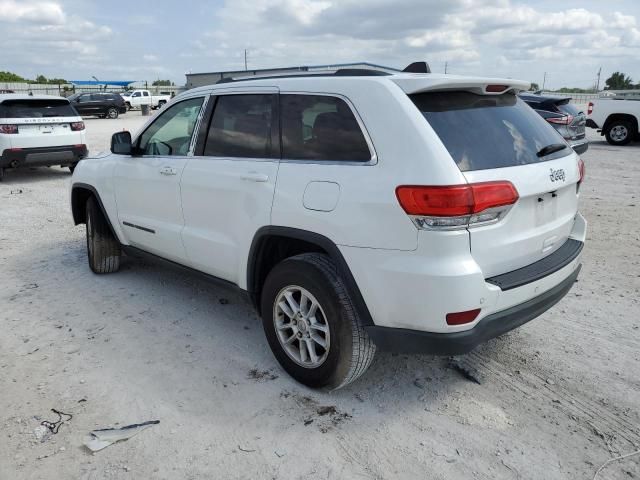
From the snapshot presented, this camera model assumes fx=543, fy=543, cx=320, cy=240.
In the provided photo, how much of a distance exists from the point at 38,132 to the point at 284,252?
8.88 meters

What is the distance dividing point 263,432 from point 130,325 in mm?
1796

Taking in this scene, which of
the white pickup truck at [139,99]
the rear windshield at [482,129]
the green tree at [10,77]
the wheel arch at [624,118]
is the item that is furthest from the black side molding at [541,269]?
the green tree at [10,77]

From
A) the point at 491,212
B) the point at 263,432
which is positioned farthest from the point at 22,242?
the point at 491,212

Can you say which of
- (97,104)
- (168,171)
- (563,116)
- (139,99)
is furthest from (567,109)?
(139,99)

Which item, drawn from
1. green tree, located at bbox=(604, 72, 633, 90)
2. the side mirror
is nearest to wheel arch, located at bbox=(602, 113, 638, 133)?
the side mirror

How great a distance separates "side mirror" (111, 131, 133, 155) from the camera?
14.8ft

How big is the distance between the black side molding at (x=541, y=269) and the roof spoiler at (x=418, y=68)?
1374 millimetres

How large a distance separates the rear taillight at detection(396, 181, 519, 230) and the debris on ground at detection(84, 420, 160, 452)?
5.97ft

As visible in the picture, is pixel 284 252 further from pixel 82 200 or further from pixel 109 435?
pixel 82 200

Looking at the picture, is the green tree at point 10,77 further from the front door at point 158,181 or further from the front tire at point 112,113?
the front door at point 158,181

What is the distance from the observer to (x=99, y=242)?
5.26m

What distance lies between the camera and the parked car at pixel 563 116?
38.5ft

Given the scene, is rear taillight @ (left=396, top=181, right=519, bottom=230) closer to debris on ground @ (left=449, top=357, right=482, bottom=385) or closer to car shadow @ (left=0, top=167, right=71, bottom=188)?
debris on ground @ (left=449, top=357, right=482, bottom=385)

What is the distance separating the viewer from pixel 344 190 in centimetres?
282
